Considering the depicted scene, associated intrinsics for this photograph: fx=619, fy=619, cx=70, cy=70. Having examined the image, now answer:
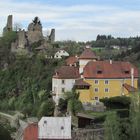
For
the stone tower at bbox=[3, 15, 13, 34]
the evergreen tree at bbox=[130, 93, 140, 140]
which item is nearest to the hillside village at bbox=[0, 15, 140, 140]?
the evergreen tree at bbox=[130, 93, 140, 140]

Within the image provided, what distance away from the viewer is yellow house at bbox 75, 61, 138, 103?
64.1 m

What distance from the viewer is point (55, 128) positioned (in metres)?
54.8

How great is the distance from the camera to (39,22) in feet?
308

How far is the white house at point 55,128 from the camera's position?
54.2 metres

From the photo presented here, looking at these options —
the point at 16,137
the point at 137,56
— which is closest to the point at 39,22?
the point at 137,56

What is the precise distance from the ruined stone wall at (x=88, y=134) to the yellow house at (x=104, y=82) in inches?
352

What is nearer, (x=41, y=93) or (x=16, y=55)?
(x=41, y=93)

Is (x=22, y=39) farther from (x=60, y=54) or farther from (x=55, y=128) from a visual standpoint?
(x=55, y=128)

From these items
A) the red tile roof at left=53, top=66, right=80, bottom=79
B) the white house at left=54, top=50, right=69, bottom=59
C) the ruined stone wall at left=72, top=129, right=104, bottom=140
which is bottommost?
the ruined stone wall at left=72, top=129, right=104, bottom=140

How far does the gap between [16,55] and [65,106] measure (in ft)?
83.5

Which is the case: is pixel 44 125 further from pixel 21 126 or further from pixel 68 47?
pixel 68 47

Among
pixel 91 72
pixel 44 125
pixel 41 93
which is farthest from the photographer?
pixel 41 93

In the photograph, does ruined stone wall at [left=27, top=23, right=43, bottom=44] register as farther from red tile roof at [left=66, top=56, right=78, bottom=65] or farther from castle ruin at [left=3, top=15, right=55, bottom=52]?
red tile roof at [left=66, top=56, right=78, bottom=65]

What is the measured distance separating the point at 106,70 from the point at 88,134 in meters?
12.8
